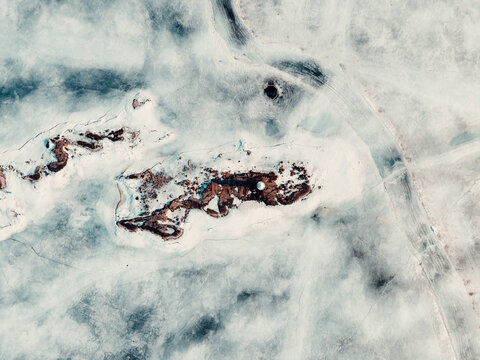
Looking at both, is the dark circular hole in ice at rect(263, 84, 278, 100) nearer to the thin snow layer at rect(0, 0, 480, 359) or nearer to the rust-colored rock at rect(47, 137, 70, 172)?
Answer: the thin snow layer at rect(0, 0, 480, 359)

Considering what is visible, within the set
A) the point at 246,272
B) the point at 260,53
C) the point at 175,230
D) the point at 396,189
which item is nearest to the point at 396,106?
the point at 396,189

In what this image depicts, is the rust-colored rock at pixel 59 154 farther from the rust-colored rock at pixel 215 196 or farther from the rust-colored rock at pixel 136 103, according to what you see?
the rust-colored rock at pixel 136 103

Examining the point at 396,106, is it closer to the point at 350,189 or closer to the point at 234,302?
the point at 350,189

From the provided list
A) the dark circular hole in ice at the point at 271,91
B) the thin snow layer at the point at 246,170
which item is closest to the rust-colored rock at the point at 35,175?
the thin snow layer at the point at 246,170

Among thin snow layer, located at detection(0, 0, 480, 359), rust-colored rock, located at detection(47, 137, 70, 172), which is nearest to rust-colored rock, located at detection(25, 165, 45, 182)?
thin snow layer, located at detection(0, 0, 480, 359)

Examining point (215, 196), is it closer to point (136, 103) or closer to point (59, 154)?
point (136, 103)
